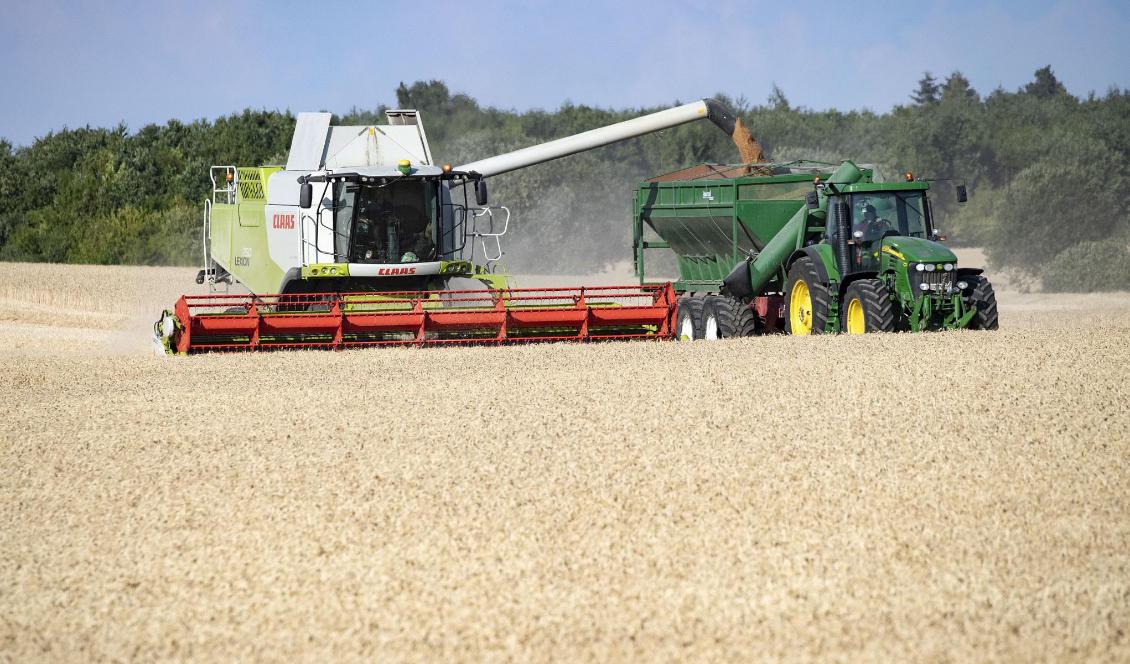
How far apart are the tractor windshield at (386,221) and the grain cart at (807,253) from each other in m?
3.32

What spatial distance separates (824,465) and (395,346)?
745 centimetres

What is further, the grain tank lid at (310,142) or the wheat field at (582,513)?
the grain tank lid at (310,142)

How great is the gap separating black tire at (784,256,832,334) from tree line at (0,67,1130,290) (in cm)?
1924

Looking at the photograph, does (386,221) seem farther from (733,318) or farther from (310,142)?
(733,318)

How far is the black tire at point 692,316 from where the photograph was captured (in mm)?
15797

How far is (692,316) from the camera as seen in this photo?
16.0m

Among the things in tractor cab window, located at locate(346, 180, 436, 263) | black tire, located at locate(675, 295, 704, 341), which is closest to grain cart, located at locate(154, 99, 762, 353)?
tractor cab window, located at locate(346, 180, 436, 263)

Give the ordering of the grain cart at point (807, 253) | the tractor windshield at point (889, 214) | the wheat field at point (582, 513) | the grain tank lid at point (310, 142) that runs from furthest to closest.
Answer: the grain tank lid at point (310, 142)
the tractor windshield at point (889, 214)
the grain cart at point (807, 253)
the wheat field at point (582, 513)

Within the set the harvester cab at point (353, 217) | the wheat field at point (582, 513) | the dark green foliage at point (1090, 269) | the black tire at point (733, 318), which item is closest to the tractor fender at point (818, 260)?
the black tire at point (733, 318)

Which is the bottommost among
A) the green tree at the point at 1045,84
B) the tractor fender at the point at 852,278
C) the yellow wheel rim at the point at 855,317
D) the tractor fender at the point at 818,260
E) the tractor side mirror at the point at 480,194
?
the yellow wheel rim at the point at 855,317

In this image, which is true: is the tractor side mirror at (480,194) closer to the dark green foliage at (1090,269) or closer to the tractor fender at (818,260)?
the tractor fender at (818,260)

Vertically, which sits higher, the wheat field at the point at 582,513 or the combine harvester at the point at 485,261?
the combine harvester at the point at 485,261

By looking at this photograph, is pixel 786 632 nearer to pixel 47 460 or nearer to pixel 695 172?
pixel 47 460

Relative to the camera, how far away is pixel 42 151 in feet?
131
